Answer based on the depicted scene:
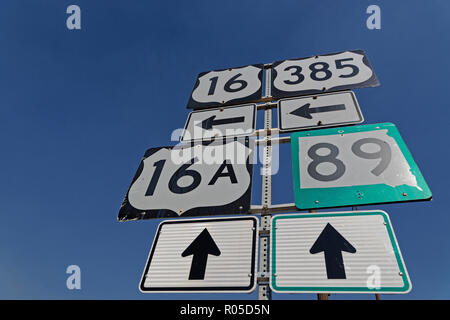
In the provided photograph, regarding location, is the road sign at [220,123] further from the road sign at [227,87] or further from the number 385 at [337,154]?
the number 385 at [337,154]

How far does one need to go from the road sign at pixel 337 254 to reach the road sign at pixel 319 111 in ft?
3.66

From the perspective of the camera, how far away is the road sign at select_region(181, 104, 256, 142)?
277cm

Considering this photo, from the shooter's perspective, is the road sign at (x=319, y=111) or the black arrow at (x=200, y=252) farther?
the road sign at (x=319, y=111)

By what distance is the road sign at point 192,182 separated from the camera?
199 centimetres

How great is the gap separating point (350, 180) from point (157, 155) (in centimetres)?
167

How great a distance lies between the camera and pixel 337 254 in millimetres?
1526

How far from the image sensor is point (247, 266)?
1.55 meters

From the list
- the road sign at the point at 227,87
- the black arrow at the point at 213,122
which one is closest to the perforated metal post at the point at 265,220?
the black arrow at the point at 213,122

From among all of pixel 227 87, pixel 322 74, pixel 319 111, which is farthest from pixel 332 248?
pixel 227 87

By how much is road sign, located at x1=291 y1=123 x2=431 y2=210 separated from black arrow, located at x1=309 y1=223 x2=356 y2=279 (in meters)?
0.23

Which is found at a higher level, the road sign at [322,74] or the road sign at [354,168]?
the road sign at [322,74]

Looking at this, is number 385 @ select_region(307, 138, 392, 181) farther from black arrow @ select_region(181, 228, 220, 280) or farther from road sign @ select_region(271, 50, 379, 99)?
road sign @ select_region(271, 50, 379, 99)

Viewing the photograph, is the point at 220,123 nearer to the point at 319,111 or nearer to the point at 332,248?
the point at 319,111
